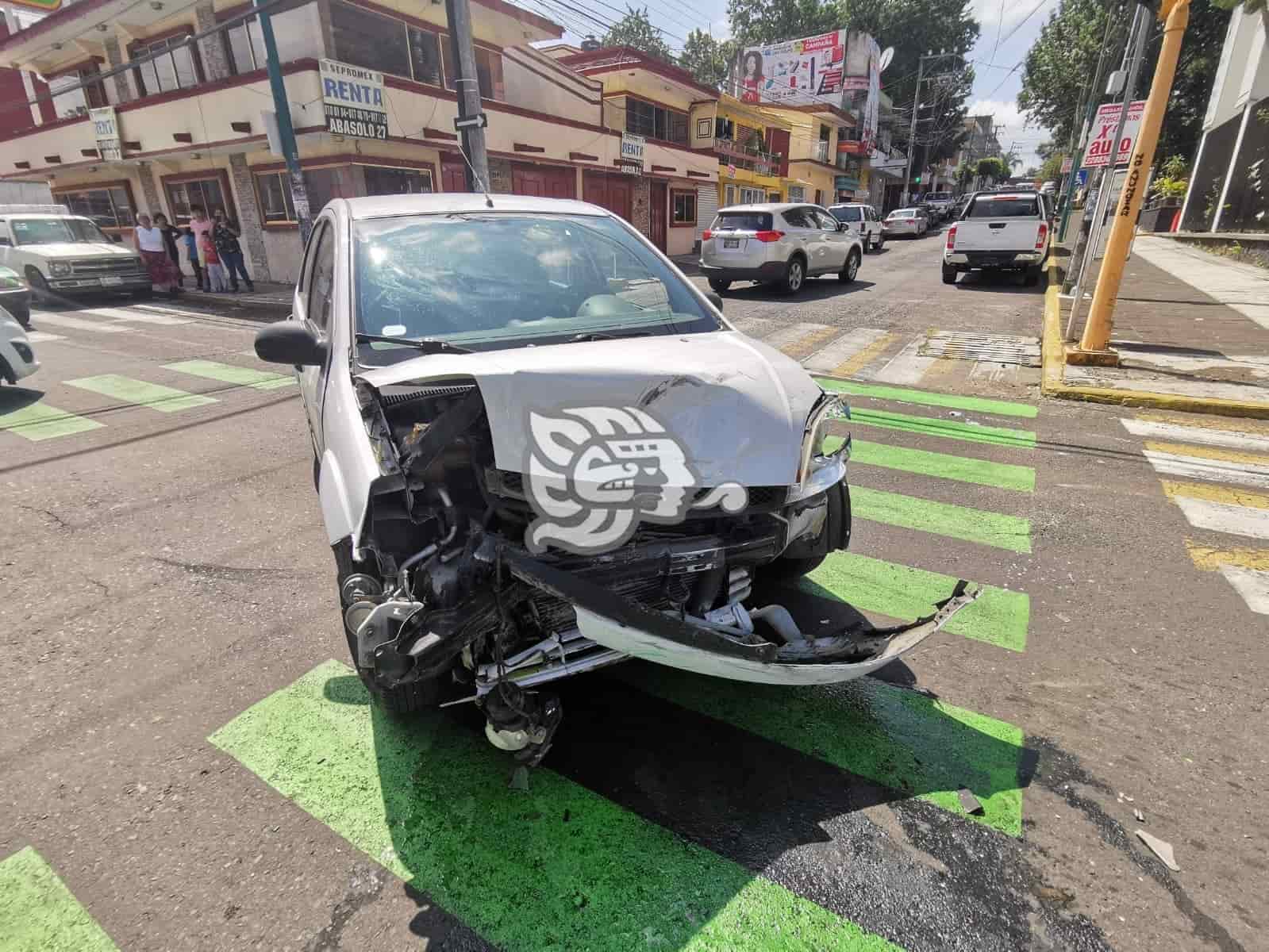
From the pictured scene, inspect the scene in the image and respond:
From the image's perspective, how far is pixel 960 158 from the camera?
Answer: 322 ft

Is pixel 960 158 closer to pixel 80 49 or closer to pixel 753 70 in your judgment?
pixel 753 70

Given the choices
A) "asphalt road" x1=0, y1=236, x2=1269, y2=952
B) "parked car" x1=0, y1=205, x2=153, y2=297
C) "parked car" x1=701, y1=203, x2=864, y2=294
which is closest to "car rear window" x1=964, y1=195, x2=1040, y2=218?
"parked car" x1=701, y1=203, x2=864, y2=294

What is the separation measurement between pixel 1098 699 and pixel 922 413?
4449mm

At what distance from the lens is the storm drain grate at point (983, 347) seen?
885 cm

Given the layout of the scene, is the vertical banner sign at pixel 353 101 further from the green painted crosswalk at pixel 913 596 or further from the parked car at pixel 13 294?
the green painted crosswalk at pixel 913 596

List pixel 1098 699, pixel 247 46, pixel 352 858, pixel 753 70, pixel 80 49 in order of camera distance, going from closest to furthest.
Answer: pixel 352 858
pixel 1098 699
pixel 247 46
pixel 80 49
pixel 753 70

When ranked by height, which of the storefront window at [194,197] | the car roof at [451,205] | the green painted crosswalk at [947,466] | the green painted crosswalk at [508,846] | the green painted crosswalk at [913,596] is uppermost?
the storefront window at [194,197]

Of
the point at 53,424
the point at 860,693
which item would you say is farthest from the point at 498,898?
the point at 53,424

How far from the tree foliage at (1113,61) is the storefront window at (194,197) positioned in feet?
93.4

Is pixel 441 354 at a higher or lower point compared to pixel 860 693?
higher

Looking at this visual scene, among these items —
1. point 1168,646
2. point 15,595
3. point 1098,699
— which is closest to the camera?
point 1098,699

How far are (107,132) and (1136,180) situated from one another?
23.0 m

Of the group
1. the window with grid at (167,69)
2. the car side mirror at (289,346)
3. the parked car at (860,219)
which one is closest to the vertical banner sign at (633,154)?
the parked car at (860,219)
